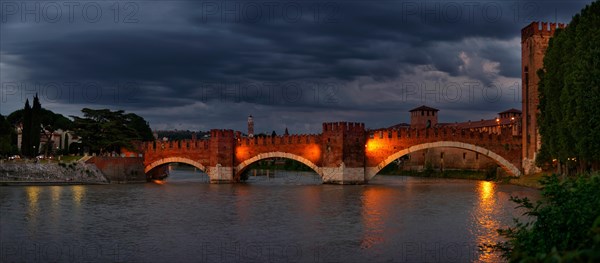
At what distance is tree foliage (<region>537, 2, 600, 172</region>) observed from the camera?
24.2 metres

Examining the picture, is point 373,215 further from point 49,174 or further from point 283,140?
point 49,174

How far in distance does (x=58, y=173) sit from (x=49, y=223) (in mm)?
19723

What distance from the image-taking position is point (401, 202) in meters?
26.0

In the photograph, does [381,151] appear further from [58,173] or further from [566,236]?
[566,236]

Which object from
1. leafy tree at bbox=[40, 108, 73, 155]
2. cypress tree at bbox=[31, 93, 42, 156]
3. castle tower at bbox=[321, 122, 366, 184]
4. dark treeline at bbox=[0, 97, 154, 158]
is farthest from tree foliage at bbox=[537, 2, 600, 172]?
leafy tree at bbox=[40, 108, 73, 155]

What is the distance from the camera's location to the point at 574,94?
25578mm

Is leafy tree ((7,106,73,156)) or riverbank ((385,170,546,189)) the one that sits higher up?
leafy tree ((7,106,73,156))

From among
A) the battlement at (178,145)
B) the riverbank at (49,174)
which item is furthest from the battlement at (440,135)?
the riverbank at (49,174)

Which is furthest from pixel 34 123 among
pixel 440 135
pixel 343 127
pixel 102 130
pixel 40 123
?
pixel 440 135

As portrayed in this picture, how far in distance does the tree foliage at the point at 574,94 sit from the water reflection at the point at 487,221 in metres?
3.95

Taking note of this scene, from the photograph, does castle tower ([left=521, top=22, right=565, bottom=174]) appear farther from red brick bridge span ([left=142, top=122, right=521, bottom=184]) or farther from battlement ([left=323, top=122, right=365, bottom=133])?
battlement ([left=323, top=122, right=365, bottom=133])

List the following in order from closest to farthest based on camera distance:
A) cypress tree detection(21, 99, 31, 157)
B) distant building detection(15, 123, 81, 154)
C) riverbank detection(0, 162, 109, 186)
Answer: riverbank detection(0, 162, 109, 186)
cypress tree detection(21, 99, 31, 157)
distant building detection(15, 123, 81, 154)

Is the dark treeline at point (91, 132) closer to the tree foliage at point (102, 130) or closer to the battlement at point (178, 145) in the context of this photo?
the tree foliage at point (102, 130)

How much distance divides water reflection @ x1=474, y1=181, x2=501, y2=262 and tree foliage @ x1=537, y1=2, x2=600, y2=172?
3955 millimetres
